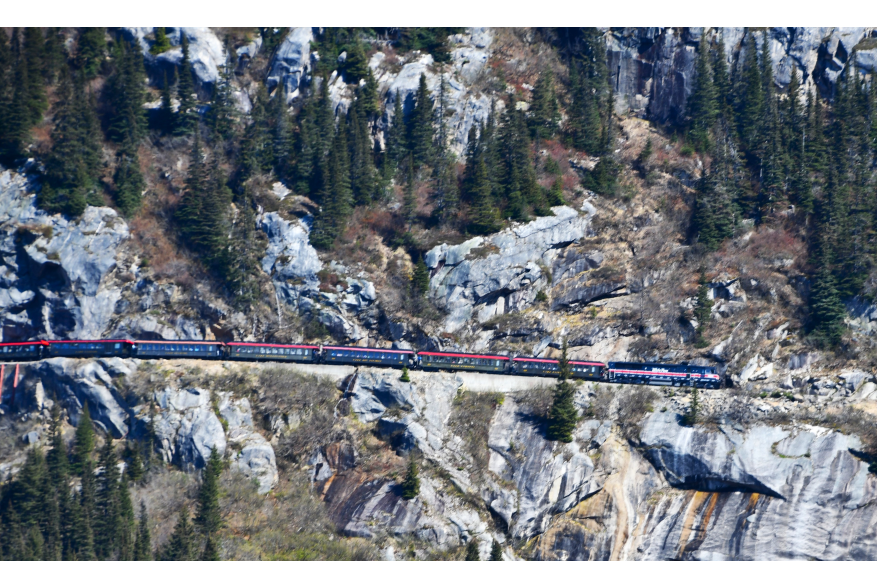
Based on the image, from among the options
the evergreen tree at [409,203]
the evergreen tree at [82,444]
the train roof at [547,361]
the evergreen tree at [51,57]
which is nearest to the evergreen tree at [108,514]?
the evergreen tree at [82,444]

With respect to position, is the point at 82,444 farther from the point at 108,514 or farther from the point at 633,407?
the point at 633,407

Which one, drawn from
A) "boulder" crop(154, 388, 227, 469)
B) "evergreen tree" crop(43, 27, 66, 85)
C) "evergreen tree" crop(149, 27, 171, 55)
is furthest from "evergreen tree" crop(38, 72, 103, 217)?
"boulder" crop(154, 388, 227, 469)

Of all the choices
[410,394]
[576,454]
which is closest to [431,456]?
[410,394]

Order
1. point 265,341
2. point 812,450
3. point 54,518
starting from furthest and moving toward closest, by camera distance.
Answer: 1. point 265,341
2. point 812,450
3. point 54,518

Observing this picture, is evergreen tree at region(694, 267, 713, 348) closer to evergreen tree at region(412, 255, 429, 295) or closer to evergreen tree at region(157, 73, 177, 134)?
evergreen tree at region(412, 255, 429, 295)

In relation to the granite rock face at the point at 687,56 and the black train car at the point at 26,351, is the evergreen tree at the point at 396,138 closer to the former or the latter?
the granite rock face at the point at 687,56

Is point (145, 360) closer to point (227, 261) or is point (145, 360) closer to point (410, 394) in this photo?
point (227, 261)
